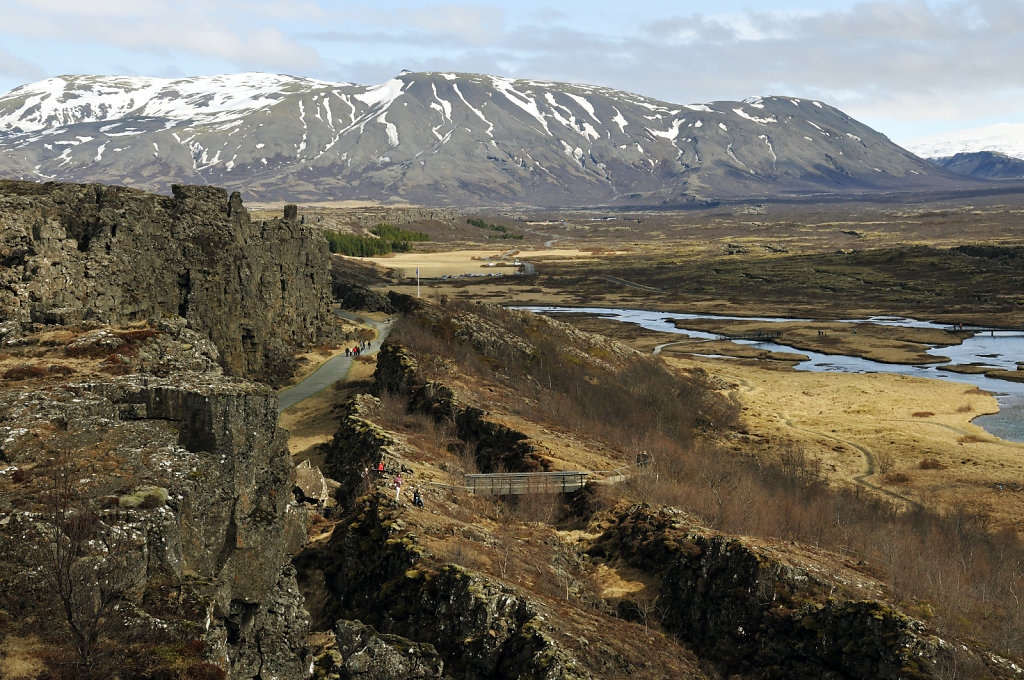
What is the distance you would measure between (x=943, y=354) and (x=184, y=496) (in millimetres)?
97417

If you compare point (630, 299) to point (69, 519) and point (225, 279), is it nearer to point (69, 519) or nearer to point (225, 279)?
point (225, 279)

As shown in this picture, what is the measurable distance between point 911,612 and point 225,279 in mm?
42719

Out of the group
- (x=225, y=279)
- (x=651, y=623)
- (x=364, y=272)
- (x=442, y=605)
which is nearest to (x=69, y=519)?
(x=442, y=605)

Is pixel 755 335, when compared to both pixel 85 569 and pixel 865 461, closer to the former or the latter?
pixel 865 461

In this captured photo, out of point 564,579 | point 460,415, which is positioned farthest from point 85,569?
point 460,415

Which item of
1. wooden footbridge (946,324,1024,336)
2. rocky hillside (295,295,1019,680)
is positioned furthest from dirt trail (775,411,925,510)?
wooden footbridge (946,324,1024,336)

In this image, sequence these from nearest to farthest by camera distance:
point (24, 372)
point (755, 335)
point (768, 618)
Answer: point (24, 372), point (768, 618), point (755, 335)

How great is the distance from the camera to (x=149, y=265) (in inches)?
1729

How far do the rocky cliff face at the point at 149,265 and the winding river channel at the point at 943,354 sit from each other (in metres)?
52.5

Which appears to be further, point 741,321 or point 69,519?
point 741,321

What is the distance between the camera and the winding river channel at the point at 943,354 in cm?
6625

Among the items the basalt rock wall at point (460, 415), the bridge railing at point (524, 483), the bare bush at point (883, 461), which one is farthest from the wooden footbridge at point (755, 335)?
the bridge railing at point (524, 483)

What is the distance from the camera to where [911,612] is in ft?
68.4

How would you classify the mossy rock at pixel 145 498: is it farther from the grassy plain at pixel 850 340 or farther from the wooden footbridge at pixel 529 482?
the grassy plain at pixel 850 340
